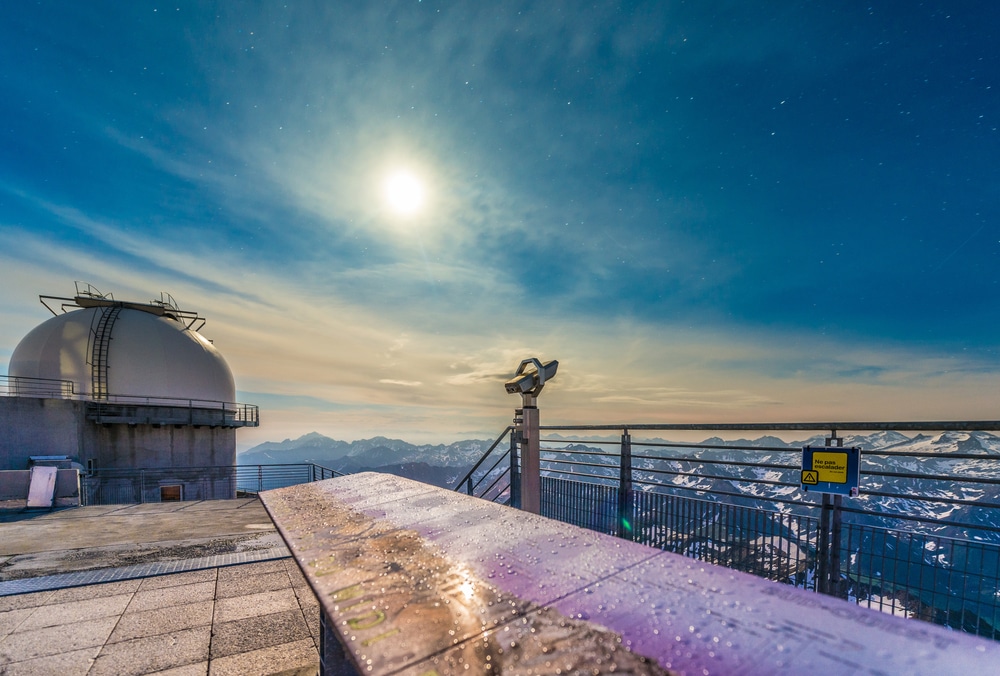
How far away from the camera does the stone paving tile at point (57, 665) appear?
307 centimetres

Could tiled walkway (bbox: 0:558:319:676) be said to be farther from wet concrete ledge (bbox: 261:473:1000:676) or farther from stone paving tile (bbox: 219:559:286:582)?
wet concrete ledge (bbox: 261:473:1000:676)

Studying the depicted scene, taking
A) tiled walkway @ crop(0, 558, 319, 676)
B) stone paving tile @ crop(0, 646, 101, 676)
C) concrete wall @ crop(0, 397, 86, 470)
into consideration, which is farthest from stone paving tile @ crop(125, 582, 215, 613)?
concrete wall @ crop(0, 397, 86, 470)

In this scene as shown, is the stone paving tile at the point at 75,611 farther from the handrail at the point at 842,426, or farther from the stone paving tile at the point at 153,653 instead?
the handrail at the point at 842,426

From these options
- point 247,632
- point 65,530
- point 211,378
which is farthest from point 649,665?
point 211,378

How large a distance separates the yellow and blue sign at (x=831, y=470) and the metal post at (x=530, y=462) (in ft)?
12.5

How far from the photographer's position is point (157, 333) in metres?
23.6

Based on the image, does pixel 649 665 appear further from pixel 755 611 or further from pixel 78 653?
pixel 78 653

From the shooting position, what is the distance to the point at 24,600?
4.27 meters

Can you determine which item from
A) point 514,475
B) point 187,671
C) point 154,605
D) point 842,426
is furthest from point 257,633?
point 842,426

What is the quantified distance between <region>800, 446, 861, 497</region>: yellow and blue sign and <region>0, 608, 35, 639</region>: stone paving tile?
23.3 ft

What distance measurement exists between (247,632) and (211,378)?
25.8 meters

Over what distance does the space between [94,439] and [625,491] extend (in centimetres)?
2341

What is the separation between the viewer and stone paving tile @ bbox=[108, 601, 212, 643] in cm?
361

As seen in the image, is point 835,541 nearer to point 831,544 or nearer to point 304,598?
point 831,544
